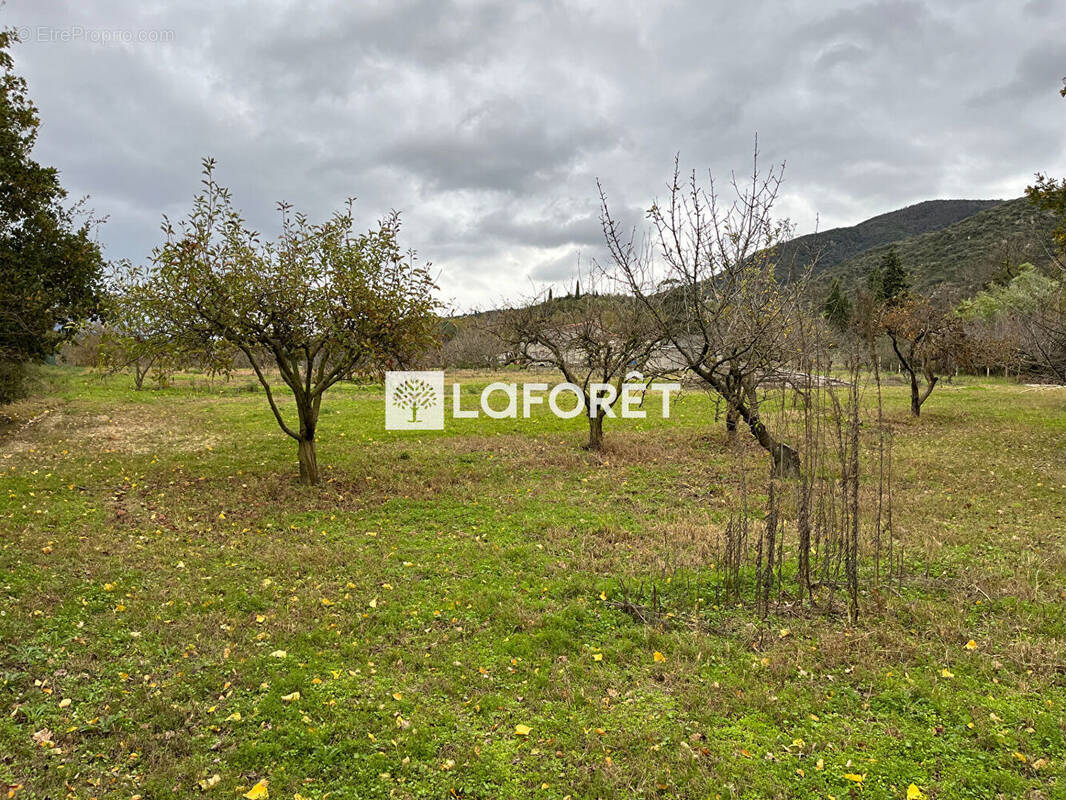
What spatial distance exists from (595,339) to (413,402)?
23.9ft

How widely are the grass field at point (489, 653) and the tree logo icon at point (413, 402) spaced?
7735 millimetres

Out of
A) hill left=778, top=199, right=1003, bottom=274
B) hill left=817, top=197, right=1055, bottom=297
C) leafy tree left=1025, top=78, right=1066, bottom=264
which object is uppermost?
hill left=778, top=199, right=1003, bottom=274

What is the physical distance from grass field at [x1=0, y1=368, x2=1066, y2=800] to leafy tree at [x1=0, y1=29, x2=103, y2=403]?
565 cm

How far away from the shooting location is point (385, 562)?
6.84m

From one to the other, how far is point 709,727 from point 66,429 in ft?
59.3

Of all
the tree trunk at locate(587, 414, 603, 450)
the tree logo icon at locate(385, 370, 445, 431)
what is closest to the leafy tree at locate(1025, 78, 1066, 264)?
the tree trunk at locate(587, 414, 603, 450)

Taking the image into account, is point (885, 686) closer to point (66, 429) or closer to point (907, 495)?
point (907, 495)

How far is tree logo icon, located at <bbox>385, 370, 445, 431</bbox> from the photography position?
17688 millimetres

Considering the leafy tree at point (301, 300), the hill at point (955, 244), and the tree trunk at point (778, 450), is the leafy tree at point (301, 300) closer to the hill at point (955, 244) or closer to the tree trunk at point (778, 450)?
the tree trunk at point (778, 450)

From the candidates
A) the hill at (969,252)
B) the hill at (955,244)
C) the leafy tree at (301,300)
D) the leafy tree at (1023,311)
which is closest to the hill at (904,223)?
the hill at (955,244)

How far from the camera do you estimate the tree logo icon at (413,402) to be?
58.0 feet

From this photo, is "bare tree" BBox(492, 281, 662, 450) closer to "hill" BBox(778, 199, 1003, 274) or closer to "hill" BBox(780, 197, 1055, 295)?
"hill" BBox(780, 197, 1055, 295)

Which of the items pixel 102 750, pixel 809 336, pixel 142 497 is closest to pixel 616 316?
→ pixel 809 336

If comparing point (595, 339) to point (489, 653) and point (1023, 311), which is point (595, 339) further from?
point (1023, 311)
